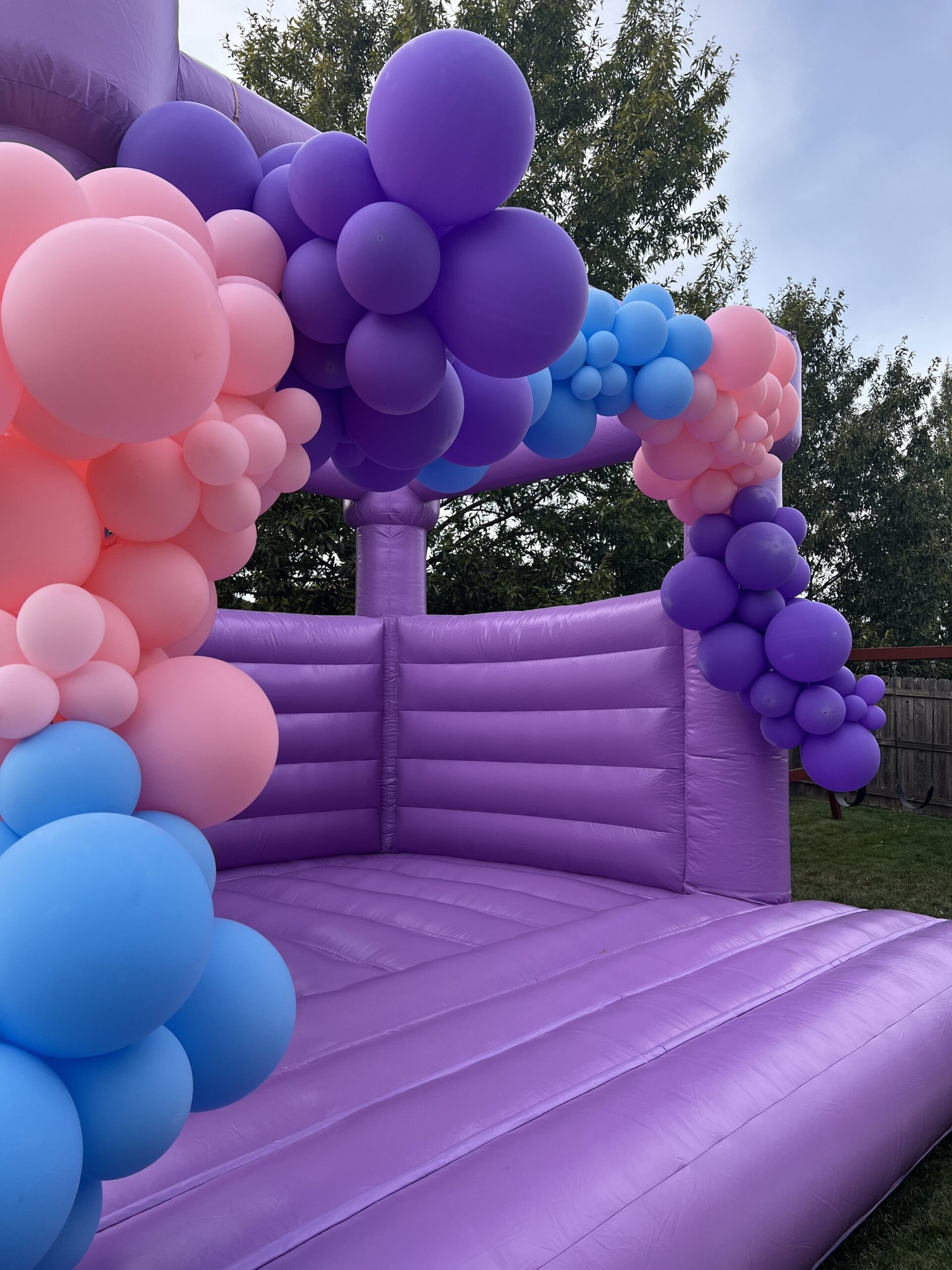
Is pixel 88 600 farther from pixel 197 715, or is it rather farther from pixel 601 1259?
pixel 601 1259

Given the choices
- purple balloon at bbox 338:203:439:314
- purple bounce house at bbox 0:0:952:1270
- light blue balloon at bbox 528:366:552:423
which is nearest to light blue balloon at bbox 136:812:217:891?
purple bounce house at bbox 0:0:952:1270

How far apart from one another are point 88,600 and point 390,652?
2.45 meters

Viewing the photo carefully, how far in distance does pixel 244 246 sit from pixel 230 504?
1.10 ft

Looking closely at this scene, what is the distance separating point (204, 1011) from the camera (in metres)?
0.69

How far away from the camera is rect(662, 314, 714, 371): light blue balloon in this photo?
1600 mm

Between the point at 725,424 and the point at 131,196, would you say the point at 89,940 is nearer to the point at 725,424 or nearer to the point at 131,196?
the point at 131,196

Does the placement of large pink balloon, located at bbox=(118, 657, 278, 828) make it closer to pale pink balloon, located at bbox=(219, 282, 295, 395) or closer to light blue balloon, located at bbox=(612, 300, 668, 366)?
pale pink balloon, located at bbox=(219, 282, 295, 395)

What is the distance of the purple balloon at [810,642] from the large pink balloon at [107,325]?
1564 millimetres

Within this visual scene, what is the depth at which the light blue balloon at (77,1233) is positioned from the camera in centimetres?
62

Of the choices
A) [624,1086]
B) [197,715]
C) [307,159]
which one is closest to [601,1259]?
[624,1086]

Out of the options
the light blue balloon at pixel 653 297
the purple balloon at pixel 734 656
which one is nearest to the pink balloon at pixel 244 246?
the light blue balloon at pixel 653 297

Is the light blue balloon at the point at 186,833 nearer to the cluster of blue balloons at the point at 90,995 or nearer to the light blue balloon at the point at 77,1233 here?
the cluster of blue balloons at the point at 90,995

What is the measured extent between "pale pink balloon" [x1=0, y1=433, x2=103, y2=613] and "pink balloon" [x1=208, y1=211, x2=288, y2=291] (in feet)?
1.15

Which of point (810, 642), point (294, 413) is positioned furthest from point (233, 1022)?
point (810, 642)
